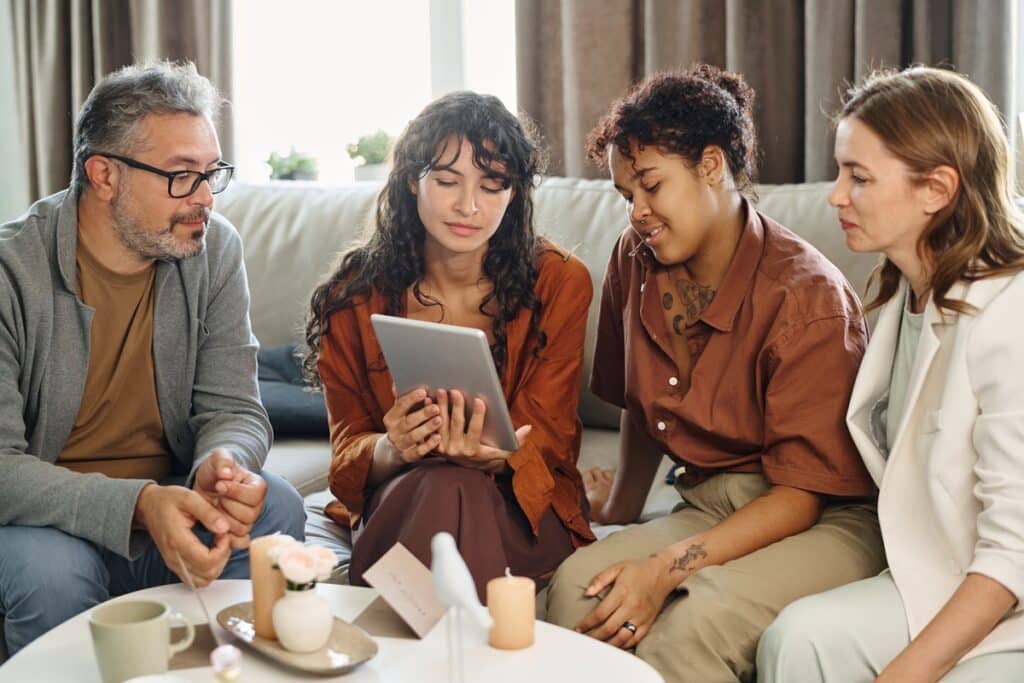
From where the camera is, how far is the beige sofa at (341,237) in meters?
2.45

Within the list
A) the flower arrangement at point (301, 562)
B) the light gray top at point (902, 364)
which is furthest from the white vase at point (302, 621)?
the light gray top at point (902, 364)

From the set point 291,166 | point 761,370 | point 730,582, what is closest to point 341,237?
point 291,166

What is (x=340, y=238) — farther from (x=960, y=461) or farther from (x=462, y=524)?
(x=960, y=461)

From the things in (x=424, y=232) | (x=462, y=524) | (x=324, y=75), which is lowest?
(x=462, y=524)

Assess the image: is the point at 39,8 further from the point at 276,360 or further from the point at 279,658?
the point at 279,658

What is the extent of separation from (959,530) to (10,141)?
11.2 ft

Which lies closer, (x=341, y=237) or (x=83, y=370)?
(x=83, y=370)

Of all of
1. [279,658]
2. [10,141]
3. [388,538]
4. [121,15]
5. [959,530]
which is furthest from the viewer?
[10,141]

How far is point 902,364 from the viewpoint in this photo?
1.73 metres

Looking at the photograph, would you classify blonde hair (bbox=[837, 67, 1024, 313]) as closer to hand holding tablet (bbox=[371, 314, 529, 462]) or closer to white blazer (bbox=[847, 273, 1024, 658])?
white blazer (bbox=[847, 273, 1024, 658])

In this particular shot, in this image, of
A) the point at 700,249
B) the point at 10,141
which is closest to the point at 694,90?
the point at 700,249

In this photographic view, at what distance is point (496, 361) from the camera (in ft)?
6.81

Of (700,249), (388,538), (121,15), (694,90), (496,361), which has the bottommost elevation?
(388,538)

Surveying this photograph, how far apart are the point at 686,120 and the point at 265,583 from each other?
95 centimetres
